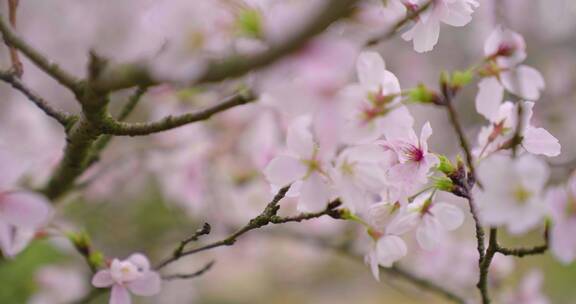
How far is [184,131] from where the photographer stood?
180 centimetres

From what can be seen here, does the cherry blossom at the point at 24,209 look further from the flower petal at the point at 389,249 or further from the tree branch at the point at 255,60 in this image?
the flower petal at the point at 389,249

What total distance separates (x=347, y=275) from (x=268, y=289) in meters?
0.51

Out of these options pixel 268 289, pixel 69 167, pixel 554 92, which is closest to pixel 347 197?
pixel 69 167

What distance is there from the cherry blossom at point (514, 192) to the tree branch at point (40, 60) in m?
0.38

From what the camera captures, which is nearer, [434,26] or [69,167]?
[434,26]

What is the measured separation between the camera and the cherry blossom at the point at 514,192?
0.47 m

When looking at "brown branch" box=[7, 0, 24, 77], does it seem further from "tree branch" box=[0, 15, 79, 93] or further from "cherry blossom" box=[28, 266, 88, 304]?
"cherry blossom" box=[28, 266, 88, 304]

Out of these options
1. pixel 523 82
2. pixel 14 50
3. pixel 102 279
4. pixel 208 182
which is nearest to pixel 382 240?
pixel 523 82

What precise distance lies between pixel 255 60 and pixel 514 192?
0.74ft

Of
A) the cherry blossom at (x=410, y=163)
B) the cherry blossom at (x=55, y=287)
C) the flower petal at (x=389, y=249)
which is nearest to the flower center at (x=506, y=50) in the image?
the cherry blossom at (x=410, y=163)

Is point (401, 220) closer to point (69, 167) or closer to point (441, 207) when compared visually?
point (441, 207)

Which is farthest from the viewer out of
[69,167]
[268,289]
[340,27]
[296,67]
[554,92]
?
[268,289]

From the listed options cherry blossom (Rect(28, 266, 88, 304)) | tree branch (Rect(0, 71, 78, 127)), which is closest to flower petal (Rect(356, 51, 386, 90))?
tree branch (Rect(0, 71, 78, 127))

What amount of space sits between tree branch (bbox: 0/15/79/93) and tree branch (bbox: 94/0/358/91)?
108 mm
